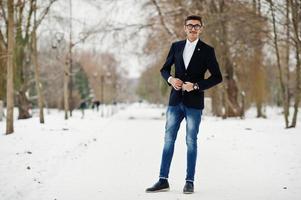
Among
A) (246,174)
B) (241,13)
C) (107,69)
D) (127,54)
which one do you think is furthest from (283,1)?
(107,69)

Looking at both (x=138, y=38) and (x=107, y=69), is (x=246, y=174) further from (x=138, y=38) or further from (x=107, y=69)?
(x=107, y=69)

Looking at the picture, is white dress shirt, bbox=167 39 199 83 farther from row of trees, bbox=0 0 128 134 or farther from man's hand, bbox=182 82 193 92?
row of trees, bbox=0 0 128 134

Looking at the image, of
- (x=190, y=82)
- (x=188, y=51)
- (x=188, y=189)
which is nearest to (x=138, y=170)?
(x=188, y=189)

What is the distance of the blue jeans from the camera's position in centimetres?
516

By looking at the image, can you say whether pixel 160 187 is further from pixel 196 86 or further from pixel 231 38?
pixel 231 38

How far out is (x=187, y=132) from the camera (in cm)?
520

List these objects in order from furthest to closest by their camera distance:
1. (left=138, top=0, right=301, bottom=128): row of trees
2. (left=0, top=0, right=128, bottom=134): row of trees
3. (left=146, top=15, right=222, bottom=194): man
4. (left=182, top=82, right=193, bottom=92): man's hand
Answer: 1. (left=138, top=0, right=301, bottom=128): row of trees
2. (left=0, top=0, right=128, bottom=134): row of trees
3. (left=146, top=15, right=222, bottom=194): man
4. (left=182, top=82, right=193, bottom=92): man's hand

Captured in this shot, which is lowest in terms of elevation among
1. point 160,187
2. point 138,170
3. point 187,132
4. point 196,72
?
point 138,170

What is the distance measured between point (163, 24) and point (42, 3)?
734 centimetres

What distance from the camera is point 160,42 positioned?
25.6 metres

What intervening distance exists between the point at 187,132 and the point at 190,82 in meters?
0.62

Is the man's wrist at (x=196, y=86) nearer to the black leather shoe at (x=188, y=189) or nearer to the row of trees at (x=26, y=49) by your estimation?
the black leather shoe at (x=188, y=189)

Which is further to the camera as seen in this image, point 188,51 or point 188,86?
point 188,51

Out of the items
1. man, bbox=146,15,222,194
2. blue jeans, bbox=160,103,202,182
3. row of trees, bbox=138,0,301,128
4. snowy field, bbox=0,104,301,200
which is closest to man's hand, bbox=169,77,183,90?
man, bbox=146,15,222,194
